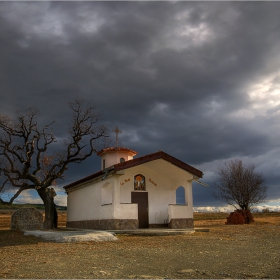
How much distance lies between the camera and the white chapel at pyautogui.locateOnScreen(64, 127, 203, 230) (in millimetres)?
18298

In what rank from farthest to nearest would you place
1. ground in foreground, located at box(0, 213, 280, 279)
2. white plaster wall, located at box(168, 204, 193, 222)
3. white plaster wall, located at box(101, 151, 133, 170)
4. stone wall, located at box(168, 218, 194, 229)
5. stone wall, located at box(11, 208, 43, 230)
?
white plaster wall, located at box(101, 151, 133, 170) < stone wall, located at box(11, 208, 43, 230) < white plaster wall, located at box(168, 204, 193, 222) < stone wall, located at box(168, 218, 194, 229) < ground in foreground, located at box(0, 213, 280, 279)

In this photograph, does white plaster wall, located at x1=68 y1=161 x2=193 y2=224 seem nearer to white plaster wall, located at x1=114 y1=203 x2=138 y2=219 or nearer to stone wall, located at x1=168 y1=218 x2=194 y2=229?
white plaster wall, located at x1=114 y1=203 x2=138 y2=219

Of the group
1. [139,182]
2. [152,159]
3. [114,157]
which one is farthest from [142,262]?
[114,157]

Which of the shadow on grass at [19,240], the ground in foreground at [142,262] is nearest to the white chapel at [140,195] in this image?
the shadow on grass at [19,240]

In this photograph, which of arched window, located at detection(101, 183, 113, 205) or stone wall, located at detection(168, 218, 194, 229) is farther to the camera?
arched window, located at detection(101, 183, 113, 205)

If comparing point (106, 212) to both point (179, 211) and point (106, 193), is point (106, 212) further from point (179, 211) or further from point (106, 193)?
point (179, 211)

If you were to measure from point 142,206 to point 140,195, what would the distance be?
676 mm

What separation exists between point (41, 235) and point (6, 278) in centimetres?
908

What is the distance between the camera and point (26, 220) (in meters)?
23.3

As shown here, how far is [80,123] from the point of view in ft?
77.0

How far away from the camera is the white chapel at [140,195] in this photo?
18298 millimetres

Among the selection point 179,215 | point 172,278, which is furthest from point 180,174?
point 172,278

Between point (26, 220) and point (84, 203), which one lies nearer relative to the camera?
point (84, 203)

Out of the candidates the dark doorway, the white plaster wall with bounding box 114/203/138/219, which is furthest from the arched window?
the white plaster wall with bounding box 114/203/138/219
